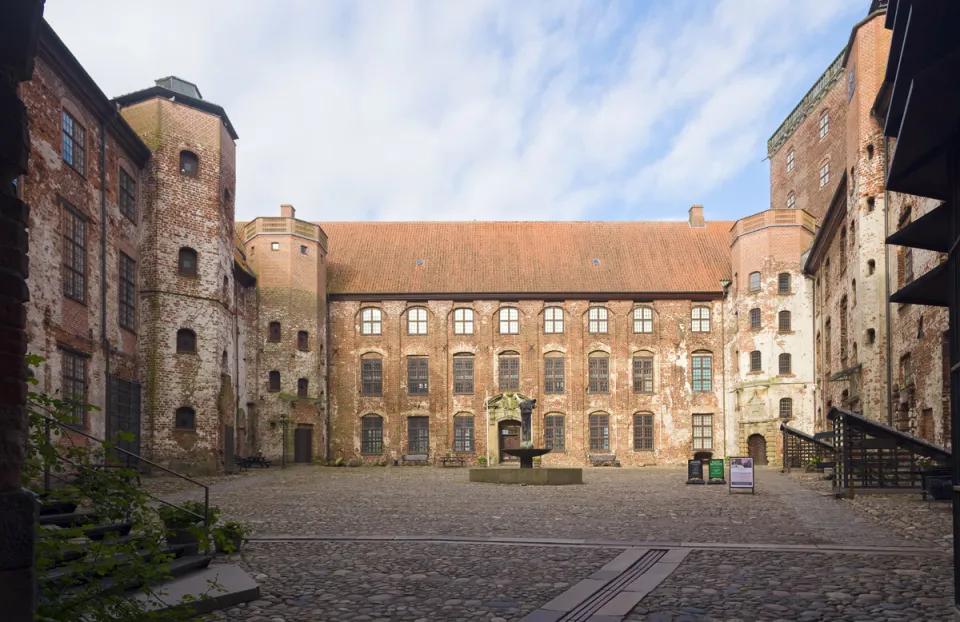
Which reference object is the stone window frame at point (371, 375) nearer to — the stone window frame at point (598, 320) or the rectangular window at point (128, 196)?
the stone window frame at point (598, 320)

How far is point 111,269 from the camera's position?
2425 centimetres

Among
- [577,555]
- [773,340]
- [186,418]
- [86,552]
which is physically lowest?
[577,555]

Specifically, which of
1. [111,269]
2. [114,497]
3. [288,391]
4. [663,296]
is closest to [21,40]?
[114,497]

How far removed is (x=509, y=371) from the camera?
136 feet

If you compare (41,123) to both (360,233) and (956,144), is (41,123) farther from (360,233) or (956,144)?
(360,233)

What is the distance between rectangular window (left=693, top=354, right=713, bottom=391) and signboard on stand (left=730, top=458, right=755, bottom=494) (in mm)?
21831

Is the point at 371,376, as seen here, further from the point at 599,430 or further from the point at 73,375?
the point at 73,375

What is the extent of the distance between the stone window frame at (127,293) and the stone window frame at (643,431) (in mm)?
23331

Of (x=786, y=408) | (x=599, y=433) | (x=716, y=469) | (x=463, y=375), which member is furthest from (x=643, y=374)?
(x=716, y=469)

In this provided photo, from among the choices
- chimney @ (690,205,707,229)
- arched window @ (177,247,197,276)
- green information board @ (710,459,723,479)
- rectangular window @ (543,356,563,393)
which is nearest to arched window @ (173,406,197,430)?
arched window @ (177,247,197,276)

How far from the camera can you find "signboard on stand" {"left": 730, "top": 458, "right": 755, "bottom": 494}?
19.2 m

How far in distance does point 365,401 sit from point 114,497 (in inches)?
1418

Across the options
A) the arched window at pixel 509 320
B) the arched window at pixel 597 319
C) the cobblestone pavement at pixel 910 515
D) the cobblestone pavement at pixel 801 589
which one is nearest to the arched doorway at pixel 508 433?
the arched window at pixel 509 320

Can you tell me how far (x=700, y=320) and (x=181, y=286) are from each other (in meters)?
24.3
